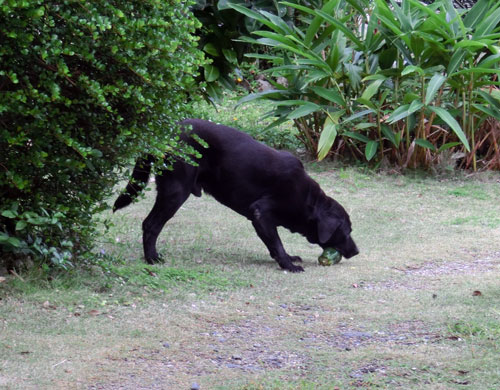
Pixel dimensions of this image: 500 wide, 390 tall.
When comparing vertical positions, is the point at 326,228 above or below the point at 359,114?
below

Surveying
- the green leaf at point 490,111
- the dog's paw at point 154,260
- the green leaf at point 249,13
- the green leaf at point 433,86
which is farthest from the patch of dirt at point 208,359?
the green leaf at point 490,111

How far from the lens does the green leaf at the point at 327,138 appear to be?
9538 mm

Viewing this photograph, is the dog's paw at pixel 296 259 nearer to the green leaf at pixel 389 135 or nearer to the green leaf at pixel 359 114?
the green leaf at pixel 359 114

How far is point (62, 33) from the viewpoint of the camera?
169 inches

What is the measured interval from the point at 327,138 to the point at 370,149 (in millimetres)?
608

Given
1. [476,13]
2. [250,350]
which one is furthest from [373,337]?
[476,13]

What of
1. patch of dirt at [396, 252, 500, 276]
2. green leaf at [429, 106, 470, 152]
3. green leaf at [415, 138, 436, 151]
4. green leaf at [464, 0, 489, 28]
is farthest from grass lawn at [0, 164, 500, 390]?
green leaf at [464, 0, 489, 28]

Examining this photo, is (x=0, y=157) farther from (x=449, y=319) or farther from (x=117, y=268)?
(x=449, y=319)

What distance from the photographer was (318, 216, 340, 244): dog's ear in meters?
6.68

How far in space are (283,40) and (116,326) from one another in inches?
216

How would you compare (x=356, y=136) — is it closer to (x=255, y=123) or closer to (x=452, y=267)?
(x=255, y=123)

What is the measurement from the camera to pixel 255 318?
4781 mm

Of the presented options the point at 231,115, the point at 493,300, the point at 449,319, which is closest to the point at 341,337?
the point at 449,319

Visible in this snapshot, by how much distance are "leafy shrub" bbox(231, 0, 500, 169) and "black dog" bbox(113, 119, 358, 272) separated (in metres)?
2.48
